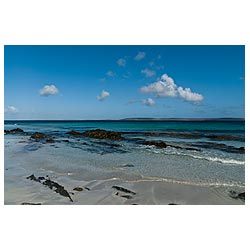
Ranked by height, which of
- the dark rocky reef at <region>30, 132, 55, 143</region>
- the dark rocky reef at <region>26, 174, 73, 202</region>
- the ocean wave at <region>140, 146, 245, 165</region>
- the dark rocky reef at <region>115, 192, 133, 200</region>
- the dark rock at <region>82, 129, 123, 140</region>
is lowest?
the dark rocky reef at <region>115, 192, 133, 200</region>

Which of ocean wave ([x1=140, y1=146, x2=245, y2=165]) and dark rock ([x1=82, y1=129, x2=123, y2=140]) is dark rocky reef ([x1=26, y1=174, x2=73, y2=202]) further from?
dark rock ([x1=82, y1=129, x2=123, y2=140])

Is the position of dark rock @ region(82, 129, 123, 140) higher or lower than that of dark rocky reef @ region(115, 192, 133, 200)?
higher

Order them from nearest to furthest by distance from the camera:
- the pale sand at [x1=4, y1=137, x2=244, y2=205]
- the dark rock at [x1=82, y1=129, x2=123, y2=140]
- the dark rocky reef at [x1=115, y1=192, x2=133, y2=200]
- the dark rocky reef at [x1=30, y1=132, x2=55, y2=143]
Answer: the pale sand at [x1=4, y1=137, x2=244, y2=205]
the dark rocky reef at [x1=115, y1=192, x2=133, y2=200]
the dark rocky reef at [x1=30, y1=132, x2=55, y2=143]
the dark rock at [x1=82, y1=129, x2=123, y2=140]

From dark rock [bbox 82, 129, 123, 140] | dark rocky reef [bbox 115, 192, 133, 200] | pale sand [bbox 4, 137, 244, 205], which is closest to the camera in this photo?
pale sand [bbox 4, 137, 244, 205]

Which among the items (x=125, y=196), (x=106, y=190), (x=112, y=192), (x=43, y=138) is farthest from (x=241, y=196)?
(x=43, y=138)

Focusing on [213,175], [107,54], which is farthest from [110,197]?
[107,54]

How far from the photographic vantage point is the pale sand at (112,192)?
4180 mm

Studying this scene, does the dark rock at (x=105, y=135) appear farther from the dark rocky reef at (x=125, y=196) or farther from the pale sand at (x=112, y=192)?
the dark rocky reef at (x=125, y=196)

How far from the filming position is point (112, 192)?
445cm

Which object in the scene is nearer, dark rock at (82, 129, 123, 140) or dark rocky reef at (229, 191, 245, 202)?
dark rocky reef at (229, 191, 245, 202)

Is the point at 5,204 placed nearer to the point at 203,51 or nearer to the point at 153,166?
the point at 153,166

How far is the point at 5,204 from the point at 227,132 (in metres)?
9.51

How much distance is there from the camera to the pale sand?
4.18 m

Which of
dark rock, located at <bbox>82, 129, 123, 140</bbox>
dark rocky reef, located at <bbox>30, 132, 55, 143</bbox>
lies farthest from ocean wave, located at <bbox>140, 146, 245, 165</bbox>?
dark rocky reef, located at <bbox>30, 132, 55, 143</bbox>
